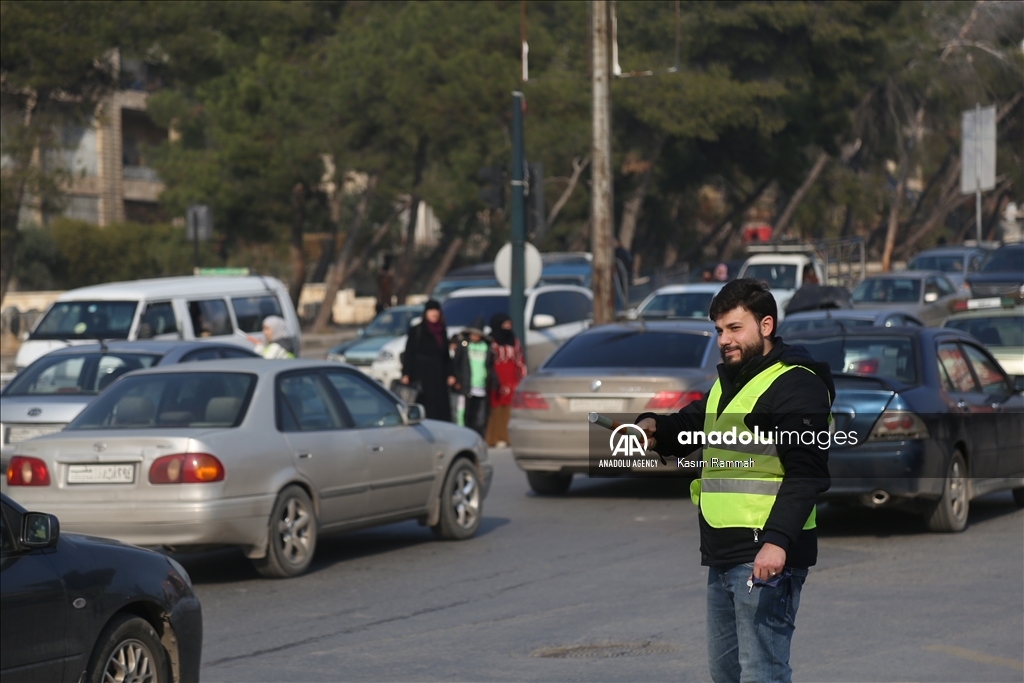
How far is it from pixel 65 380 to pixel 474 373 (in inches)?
204

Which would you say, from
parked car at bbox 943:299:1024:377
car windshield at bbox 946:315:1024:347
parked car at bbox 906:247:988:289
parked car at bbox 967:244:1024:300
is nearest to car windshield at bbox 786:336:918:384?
parked car at bbox 943:299:1024:377

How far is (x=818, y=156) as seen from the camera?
58.0m

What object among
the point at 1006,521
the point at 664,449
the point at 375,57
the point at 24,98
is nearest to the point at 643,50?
the point at 375,57

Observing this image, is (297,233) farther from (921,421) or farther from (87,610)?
(87,610)

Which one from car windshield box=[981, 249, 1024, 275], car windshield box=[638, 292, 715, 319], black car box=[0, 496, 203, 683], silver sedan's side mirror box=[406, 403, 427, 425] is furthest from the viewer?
car windshield box=[981, 249, 1024, 275]

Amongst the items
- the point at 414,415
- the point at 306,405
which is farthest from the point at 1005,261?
the point at 306,405

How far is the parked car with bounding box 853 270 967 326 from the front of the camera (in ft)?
87.4

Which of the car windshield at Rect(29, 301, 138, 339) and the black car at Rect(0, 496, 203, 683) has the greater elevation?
the car windshield at Rect(29, 301, 138, 339)

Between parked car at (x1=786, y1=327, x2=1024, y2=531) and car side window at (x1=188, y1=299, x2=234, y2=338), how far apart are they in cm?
1143

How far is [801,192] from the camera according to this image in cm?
5919

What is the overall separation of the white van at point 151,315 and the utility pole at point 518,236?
3086 mm

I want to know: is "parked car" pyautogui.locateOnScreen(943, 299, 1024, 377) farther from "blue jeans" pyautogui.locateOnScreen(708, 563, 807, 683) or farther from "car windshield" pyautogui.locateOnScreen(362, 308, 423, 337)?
"blue jeans" pyautogui.locateOnScreen(708, 563, 807, 683)

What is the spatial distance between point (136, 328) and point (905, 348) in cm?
1224

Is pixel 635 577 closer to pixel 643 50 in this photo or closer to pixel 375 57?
pixel 375 57
